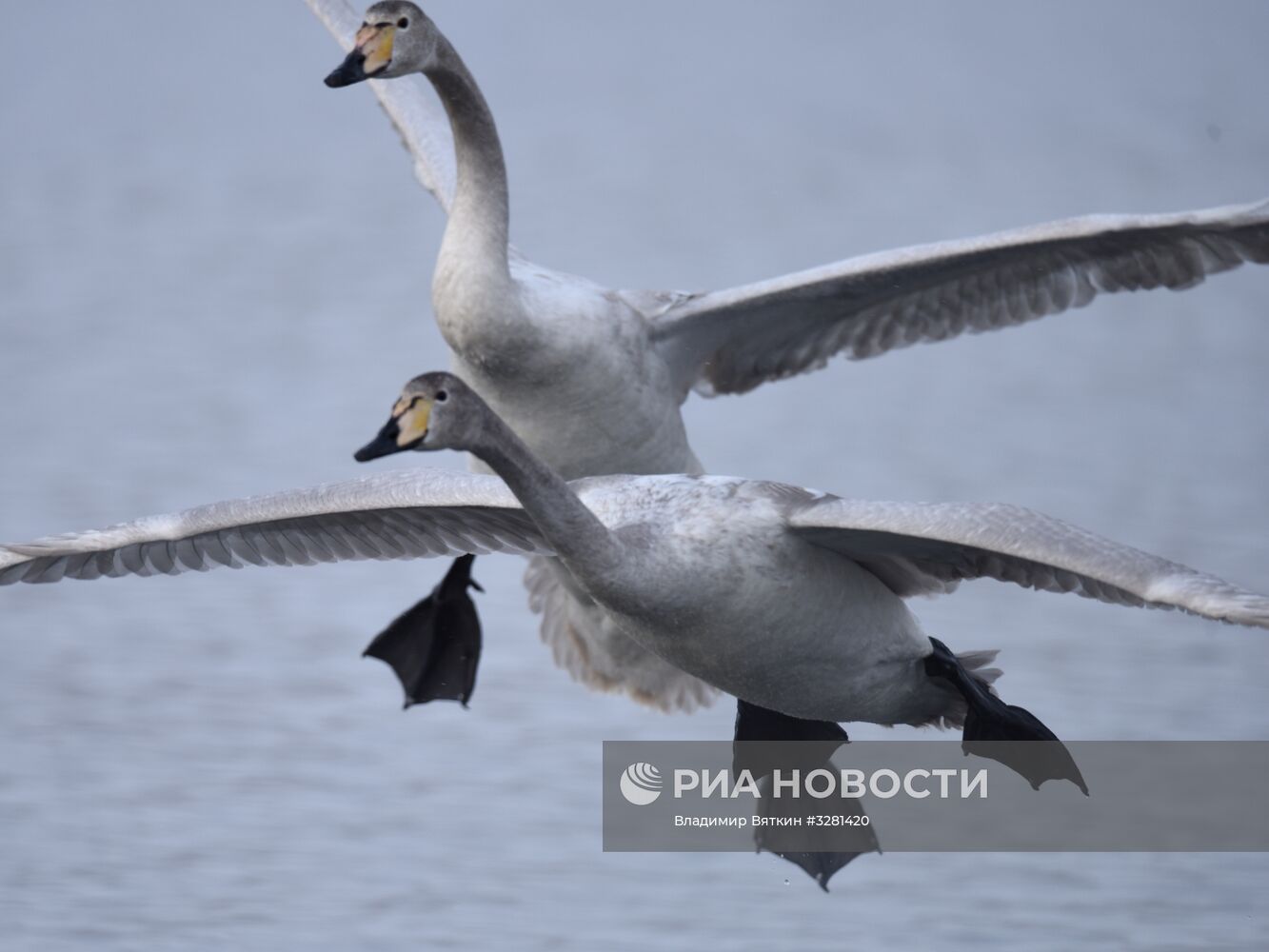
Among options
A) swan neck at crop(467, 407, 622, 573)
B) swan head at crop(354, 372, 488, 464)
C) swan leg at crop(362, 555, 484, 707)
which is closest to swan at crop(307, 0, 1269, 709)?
swan leg at crop(362, 555, 484, 707)

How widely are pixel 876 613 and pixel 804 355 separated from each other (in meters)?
1.81

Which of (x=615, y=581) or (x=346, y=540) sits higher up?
(x=346, y=540)

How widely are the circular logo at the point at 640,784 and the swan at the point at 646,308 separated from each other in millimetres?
422

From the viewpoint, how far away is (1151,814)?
6918 mm

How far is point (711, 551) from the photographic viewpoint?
5.50 meters

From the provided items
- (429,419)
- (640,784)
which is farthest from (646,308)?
(429,419)

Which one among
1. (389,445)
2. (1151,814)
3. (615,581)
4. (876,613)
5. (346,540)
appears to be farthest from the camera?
(1151,814)

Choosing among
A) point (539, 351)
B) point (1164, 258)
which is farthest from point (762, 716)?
point (1164, 258)

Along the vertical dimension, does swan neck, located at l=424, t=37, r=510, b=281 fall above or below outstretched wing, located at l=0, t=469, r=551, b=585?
above

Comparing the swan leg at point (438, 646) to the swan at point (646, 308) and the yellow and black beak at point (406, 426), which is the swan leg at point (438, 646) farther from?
the yellow and black beak at point (406, 426)

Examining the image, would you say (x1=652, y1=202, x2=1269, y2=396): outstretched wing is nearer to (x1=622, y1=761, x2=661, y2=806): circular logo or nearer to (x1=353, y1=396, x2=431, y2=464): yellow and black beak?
(x1=622, y1=761, x2=661, y2=806): circular logo

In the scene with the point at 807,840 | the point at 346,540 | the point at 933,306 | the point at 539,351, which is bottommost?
the point at 807,840

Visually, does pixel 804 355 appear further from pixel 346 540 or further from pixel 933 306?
pixel 346 540

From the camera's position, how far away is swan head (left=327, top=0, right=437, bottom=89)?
662cm
